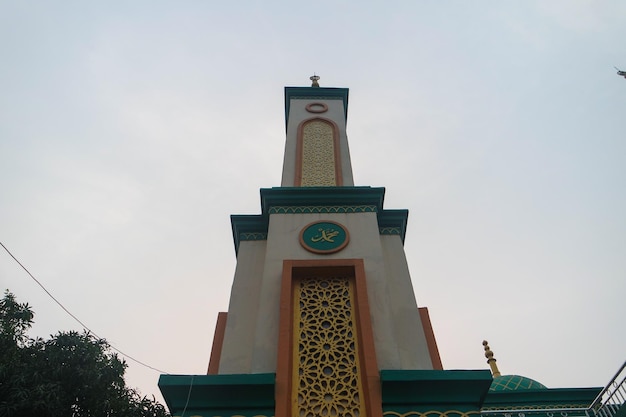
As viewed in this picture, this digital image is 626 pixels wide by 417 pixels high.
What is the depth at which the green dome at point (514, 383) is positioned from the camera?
29.4 ft

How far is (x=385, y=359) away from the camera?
497cm

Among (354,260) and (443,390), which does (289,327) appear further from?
(443,390)

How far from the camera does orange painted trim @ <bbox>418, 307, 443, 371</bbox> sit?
18.3 ft

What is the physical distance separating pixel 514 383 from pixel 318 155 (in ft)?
18.6

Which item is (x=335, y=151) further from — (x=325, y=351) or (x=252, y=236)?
(x=325, y=351)

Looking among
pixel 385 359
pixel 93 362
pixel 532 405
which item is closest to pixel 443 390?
pixel 385 359

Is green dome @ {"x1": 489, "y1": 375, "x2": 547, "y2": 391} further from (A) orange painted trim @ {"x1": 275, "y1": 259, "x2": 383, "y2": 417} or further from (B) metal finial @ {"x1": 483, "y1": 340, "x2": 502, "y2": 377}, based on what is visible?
(A) orange painted trim @ {"x1": 275, "y1": 259, "x2": 383, "y2": 417}

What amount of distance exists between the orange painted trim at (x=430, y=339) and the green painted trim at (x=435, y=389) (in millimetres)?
931

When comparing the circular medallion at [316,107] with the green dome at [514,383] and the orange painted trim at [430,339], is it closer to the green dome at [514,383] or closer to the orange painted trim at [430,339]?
the orange painted trim at [430,339]

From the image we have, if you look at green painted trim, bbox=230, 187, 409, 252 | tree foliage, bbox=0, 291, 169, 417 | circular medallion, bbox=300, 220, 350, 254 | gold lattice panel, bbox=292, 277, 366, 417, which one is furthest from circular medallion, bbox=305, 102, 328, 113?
tree foliage, bbox=0, 291, 169, 417

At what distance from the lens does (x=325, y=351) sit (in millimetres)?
5008

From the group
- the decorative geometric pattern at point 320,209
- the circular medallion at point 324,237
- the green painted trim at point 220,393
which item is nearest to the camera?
the green painted trim at point 220,393

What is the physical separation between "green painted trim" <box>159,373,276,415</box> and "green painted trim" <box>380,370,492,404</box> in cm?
113

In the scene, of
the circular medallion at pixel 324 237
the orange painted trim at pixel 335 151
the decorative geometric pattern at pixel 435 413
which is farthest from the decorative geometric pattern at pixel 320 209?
the decorative geometric pattern at pixel 435 413
